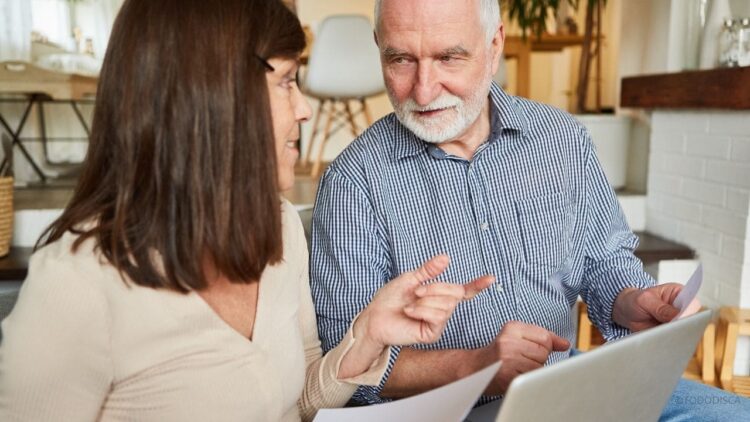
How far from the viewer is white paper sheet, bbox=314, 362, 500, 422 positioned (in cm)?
57

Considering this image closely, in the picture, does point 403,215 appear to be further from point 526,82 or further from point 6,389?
point 526,82

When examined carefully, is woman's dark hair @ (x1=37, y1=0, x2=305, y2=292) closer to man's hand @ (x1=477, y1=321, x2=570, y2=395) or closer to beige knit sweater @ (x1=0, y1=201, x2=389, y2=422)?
beige knit sweater @ (x1=0, y1=201, x2=389, y2=422)

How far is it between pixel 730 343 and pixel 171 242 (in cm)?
181

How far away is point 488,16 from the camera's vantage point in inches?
49.5

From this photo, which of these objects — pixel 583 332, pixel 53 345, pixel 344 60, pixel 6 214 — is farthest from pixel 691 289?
pixel 344 60

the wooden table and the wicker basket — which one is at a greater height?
the wooden table

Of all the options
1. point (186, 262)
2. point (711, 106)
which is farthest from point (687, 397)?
point (711, 106)

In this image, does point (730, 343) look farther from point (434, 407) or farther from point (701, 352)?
point (434, 407)

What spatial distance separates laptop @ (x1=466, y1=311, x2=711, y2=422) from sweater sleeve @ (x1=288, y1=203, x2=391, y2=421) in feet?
1.14

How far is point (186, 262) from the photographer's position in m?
0.76

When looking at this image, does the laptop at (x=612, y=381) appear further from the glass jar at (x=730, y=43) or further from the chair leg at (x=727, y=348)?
the glass jar at (x=730, y=43)

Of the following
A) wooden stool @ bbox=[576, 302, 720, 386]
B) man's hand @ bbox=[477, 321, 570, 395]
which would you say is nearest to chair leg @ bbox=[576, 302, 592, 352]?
wooden stool @ bbox=[576, 302, 720, 386]

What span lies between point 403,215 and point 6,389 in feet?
2.38

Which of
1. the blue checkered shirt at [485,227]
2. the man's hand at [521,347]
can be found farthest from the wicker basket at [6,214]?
the man's hand at [521,347]
